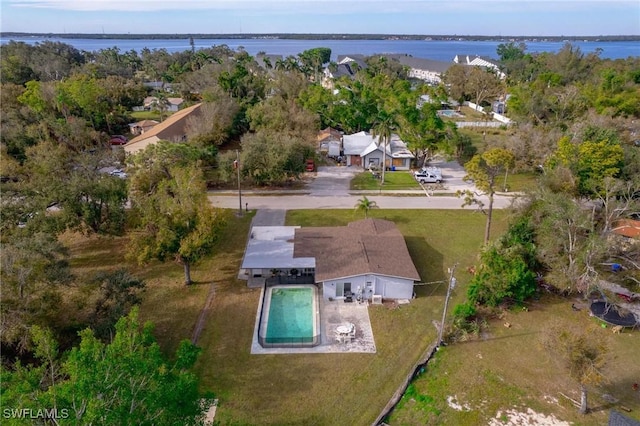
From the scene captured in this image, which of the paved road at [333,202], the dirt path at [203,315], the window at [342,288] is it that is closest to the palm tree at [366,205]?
the paved road at [333,202]

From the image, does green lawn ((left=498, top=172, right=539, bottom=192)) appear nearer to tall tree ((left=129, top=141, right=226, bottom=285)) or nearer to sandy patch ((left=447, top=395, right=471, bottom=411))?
sandy patch ((left=447, top=395, right=471, bottom=411))

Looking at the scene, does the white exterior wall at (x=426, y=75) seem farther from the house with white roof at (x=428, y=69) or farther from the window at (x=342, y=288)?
the window at (x=342, y=288)

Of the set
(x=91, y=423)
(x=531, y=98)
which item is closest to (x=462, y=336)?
(x=91, y=423)

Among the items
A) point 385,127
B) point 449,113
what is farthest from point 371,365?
point 449,113

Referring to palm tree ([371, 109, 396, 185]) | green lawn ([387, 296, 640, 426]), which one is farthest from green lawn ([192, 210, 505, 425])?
palm tree ([371, 109, 396, 185])

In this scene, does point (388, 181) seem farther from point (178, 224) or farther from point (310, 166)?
point (178, 224)

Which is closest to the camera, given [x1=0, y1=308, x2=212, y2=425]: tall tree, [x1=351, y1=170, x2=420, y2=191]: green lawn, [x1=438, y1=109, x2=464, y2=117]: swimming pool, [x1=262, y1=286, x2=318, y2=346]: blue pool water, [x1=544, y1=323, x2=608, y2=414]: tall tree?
[x1=0, y1=308, x2=212, y2=425]: tall tree

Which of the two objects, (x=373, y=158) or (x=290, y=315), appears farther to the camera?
(x=373, y=158)
